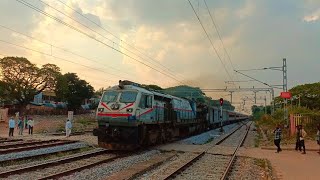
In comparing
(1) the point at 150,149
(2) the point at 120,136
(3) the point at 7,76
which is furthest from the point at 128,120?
(3) the point at 7,76

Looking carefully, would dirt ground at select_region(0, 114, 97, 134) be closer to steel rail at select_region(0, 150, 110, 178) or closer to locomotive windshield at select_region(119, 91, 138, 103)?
locomotive windshield at select_region(119, 91, 138, 103)

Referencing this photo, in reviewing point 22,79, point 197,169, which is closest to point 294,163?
point 197,169

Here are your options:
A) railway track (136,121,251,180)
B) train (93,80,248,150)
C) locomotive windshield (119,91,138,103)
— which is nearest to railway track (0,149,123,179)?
train (93,80,248,150)

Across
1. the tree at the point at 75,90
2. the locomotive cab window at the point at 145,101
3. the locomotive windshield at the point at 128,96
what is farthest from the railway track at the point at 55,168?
the tree at the point at 75,90

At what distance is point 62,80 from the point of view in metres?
77.9

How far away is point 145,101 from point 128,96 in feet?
3.75

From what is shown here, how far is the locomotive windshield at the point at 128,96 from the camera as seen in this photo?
1966cm

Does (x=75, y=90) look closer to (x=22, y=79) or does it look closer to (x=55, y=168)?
(x=22, y=79)

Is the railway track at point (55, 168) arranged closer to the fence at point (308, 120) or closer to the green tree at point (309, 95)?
the fence at point (308, 120)

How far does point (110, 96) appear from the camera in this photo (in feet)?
66.2

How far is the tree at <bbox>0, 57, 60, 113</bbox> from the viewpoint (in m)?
70.1

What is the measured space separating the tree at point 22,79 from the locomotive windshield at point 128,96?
179 feet

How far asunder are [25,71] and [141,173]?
65.1 meters

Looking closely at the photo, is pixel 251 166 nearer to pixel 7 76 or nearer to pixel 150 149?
pixel 150 149
